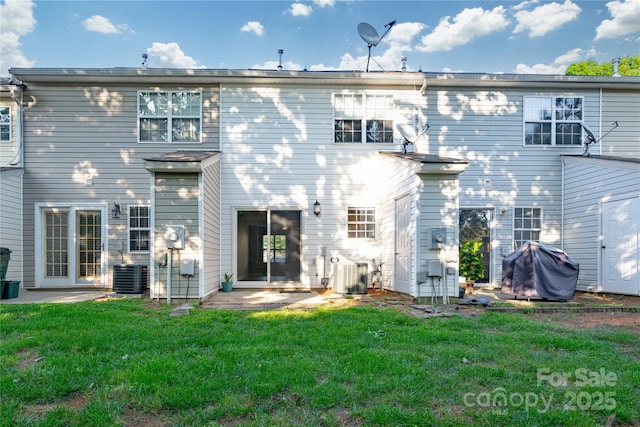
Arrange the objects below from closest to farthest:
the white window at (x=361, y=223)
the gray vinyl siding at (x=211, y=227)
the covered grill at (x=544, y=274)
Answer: the covered grill at (x=544, y=274) < the gray vinyl siding at (x=211, y=227) < the white window at (x=361, y=223)

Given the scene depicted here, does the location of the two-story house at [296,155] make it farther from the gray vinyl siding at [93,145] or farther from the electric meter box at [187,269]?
the electric meter box at [187,269]

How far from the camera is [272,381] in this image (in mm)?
3238

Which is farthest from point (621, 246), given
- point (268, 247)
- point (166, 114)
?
point (166, 114)

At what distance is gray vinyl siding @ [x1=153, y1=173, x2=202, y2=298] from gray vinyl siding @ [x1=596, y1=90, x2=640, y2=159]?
426 inches

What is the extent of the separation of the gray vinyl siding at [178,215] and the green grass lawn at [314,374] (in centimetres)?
231

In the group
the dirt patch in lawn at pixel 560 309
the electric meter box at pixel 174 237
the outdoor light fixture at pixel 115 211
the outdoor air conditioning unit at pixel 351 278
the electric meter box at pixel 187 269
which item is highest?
the outdoor light fixture at pixel 115 211

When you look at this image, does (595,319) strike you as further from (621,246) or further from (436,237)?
(621,246)

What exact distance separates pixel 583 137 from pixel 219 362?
36.5 ft

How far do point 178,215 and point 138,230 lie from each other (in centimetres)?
276

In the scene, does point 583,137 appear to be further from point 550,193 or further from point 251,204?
point 251,204

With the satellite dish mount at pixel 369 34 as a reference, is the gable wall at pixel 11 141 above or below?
below

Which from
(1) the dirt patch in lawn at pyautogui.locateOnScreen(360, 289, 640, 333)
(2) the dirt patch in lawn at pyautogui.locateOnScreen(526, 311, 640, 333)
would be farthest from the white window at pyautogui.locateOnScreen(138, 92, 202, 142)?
(2) the dirt patch in lawn at pyautogui.locateOnScreen(526, 311, 640, 333)

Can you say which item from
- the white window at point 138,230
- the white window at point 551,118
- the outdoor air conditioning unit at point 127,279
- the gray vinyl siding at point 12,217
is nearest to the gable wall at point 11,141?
the gray vinyl siding at point 12,217

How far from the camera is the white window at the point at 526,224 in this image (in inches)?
407
